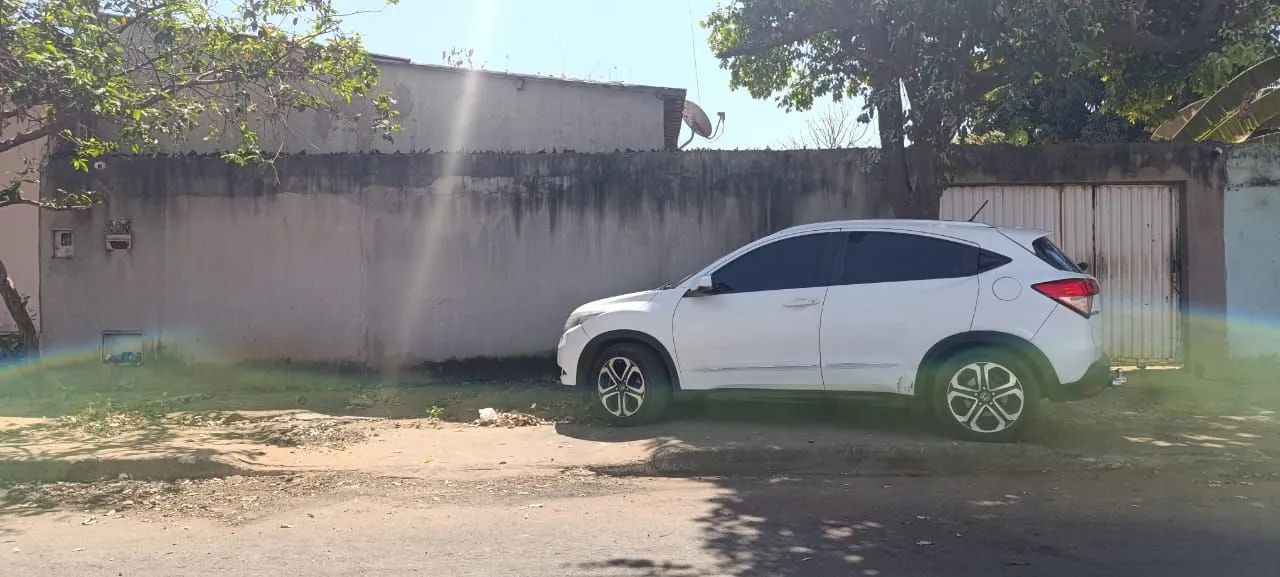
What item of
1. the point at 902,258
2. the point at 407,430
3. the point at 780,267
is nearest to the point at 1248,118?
the point at 902,258

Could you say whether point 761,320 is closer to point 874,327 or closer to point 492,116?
point 874,327

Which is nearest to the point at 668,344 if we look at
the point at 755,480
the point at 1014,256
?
the point at 755,480

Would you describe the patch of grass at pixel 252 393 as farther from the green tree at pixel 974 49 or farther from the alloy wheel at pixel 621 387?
the green tree at pixel 974 49

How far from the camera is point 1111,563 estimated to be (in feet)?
15.0

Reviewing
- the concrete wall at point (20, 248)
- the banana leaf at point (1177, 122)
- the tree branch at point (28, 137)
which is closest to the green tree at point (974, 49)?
the banana leaf at point (1177, 122)

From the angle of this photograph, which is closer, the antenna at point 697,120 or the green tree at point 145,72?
the green tree at point 145,72

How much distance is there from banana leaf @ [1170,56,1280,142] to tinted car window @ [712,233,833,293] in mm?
5173

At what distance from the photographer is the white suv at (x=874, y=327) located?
6453 mm

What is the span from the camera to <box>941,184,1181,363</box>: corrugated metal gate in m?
9.27

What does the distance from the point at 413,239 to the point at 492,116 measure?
369cm

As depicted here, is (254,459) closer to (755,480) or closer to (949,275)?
(755,480)

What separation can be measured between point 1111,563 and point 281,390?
7.70m

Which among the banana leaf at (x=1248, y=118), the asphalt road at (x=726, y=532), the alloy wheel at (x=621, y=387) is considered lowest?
the asphalt road at (x=726, y=532)

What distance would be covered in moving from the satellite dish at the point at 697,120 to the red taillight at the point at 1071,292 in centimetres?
1039
